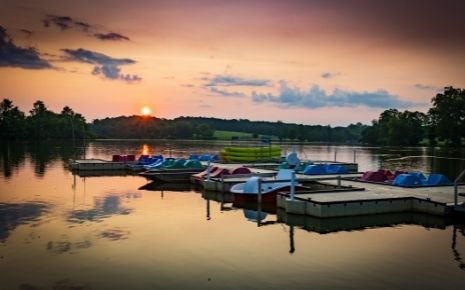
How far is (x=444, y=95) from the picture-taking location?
16000 cm

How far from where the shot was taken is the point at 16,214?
97.8 ft

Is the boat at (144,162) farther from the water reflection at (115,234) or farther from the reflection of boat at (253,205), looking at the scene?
the water reflection at (115,234)

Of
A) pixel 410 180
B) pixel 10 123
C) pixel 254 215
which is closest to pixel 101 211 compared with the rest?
pixel 254 215

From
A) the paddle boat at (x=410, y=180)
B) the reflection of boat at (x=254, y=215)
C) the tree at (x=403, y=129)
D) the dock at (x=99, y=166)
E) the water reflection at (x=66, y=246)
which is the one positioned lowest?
the reflection of boat at (x=254, y=215)

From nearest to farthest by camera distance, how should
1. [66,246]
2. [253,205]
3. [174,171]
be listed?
1. [66,246]
2. [253,205]
3. [174,171]

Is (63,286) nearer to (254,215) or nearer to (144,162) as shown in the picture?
(254,215)

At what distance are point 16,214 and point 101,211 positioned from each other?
478 cm

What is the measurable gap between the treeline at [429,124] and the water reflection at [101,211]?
140261mm

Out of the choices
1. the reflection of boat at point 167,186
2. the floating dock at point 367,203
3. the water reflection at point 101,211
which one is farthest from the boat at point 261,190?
the reflection of boat at point 167,186

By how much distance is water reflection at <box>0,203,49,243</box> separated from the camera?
2566cm

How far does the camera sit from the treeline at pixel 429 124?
15638 cm

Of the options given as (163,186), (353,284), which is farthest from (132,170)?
(353,284)

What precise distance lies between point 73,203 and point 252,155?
3127 cm

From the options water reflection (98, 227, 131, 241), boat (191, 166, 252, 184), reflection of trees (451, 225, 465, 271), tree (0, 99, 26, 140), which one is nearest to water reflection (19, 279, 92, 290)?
water reflection (98, 227, 131, 241)
